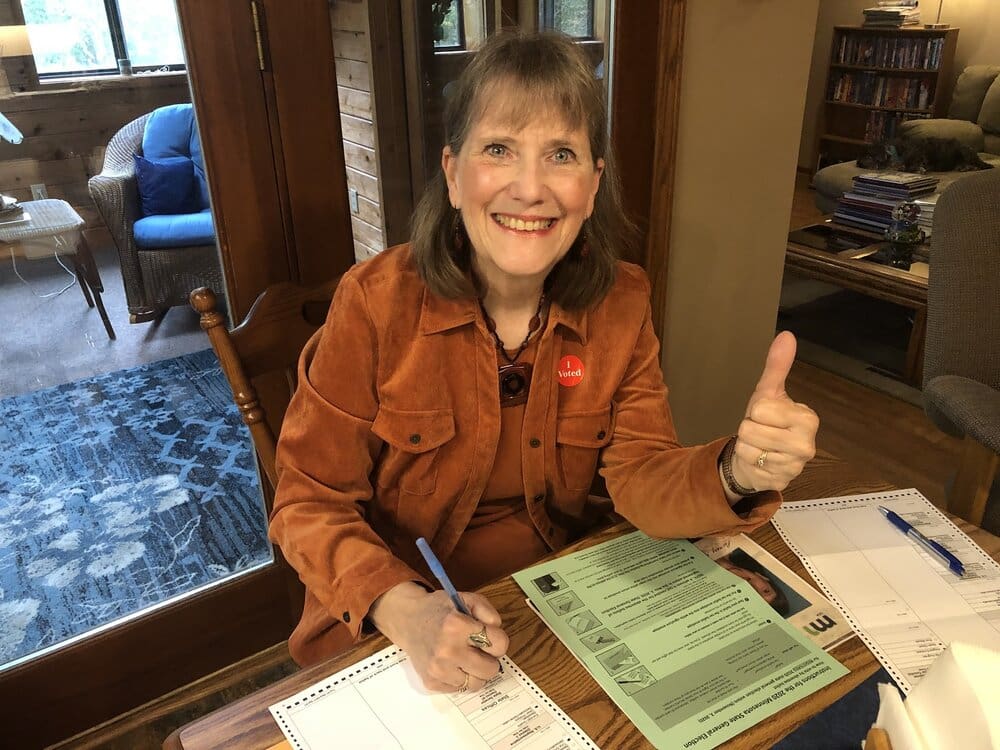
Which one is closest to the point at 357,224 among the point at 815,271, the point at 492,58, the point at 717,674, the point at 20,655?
the point at 492,58

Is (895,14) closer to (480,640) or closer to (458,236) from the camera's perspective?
(458,236)

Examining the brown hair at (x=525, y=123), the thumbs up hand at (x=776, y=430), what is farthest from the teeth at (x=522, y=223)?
the thumbs up hand at (x=776, y=430)

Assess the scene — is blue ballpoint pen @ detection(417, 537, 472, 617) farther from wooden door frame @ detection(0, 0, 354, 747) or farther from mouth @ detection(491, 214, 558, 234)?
wooden door frame @ detection(0, 0, 354, 747)

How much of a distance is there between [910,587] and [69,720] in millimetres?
1638

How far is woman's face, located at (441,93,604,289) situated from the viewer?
1027mm

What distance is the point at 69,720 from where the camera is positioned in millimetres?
1653

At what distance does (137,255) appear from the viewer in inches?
60.5

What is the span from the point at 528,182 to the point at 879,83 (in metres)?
6.64

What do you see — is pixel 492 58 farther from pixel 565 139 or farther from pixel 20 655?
pixel 20 655

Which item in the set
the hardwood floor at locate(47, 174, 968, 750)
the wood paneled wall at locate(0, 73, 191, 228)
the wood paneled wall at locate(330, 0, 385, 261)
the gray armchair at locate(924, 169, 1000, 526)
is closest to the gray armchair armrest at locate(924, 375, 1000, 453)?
the gray armchair at locate(924, 169, 1000, 526)

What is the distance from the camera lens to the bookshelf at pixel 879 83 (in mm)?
6094

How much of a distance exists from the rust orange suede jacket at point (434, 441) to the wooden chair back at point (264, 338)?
148 millimetres

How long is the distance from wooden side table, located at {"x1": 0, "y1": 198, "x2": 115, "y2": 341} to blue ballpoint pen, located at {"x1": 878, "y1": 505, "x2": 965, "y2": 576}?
1.43 meters

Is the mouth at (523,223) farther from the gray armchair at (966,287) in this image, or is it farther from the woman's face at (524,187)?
the gray armchair at (966,287)
